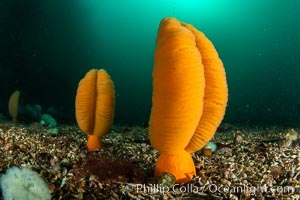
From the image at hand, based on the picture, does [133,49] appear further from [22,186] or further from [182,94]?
Result: [22,186]

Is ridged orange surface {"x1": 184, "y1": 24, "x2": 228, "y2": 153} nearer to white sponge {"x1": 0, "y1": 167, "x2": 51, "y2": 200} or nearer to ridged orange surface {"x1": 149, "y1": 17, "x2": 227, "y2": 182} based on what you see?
ridged orange surface {"x1": 149, "y1": 17, "x2": 227, "y2": 182}

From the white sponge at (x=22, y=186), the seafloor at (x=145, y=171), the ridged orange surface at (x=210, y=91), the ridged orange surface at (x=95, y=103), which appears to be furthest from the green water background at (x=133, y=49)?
the ridged orange surface at (x=210, y=91)

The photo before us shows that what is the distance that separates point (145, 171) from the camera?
8.80 feet

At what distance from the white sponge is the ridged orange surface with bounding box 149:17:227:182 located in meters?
0.85

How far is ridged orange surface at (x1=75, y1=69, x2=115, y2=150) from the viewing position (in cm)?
325

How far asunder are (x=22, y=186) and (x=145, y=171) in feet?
3.39

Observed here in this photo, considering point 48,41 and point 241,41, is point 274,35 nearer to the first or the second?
point 241,41

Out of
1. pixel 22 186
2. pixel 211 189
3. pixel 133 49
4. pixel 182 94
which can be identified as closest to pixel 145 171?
pixel 211 189

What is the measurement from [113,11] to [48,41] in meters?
16.3

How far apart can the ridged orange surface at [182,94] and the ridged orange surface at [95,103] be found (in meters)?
1.07

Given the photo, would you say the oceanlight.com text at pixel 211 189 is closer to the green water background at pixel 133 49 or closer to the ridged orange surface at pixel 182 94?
the ridged orange surface at pixel 182 94

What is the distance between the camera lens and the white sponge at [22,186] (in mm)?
1971

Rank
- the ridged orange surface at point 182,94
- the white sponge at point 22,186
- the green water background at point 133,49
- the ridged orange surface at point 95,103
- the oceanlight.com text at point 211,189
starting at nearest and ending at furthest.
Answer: the white sponge at point 22,186 → the ridged orange surface at point 182,94 → the oceanlight.com text at point 211,189 → the ridged orange surface at point 95,103 → the green water background at point 133,49

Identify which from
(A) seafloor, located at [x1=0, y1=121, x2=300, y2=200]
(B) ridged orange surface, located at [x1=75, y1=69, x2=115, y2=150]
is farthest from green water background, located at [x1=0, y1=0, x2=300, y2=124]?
(A) seafloor, located at [x1=0, y1=121, x2=300, y2=200]
